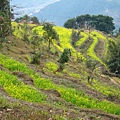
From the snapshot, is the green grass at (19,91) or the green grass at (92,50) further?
the green grass at (92,50)

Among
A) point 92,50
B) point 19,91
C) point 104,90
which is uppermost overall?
point 19,91

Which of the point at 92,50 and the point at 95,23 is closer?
the point at 92,50

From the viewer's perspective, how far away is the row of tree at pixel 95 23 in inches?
6865

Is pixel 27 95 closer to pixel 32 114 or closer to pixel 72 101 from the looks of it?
pixel 72 101

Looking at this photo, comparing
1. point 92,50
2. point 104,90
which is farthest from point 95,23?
point 104,90

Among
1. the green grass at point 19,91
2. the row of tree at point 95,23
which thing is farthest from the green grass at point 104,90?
the row of tree at point 95,23

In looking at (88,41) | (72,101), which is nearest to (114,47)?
(88,41)

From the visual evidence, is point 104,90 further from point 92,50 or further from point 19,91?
point 92,50

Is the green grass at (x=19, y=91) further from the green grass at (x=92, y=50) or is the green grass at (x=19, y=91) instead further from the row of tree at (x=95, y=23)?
the row of tree at (x=95, y=23)

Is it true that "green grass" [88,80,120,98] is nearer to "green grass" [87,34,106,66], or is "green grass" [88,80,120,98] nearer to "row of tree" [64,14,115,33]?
"green grass" [87,34,106,66]

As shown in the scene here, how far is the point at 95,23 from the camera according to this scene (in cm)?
17900

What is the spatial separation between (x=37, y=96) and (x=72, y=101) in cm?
470

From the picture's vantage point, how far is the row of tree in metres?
174

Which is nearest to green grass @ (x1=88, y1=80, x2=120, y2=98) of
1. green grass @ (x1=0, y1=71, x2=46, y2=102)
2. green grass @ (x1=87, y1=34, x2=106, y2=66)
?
green grass @ (x1=0, y1=71, x2=46, y2=102)
